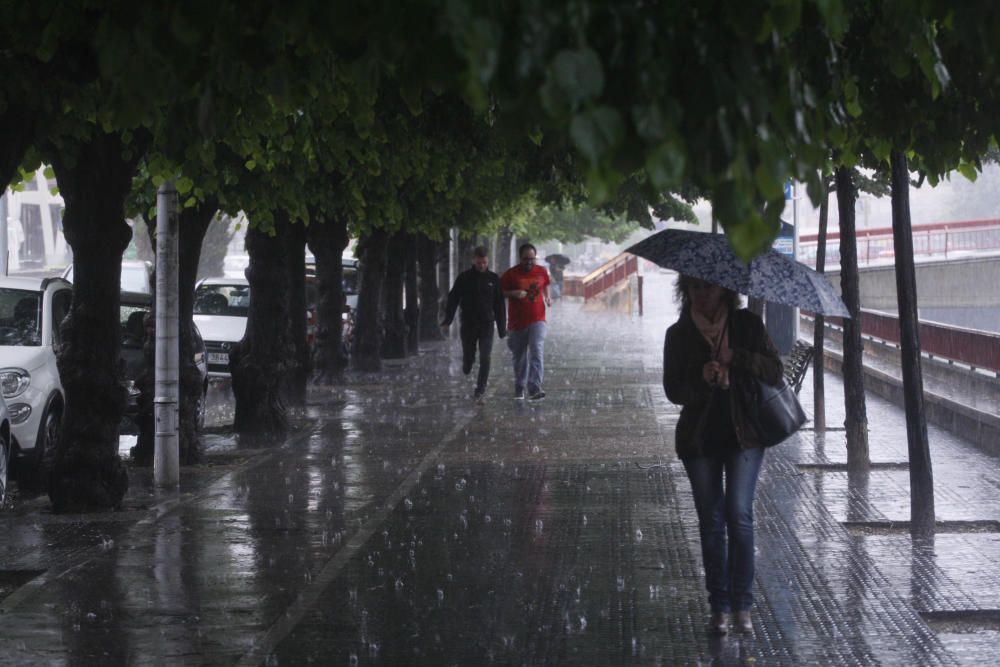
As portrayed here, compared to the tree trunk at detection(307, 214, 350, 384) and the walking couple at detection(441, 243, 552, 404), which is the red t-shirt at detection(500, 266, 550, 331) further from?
the tree trunk at detection(307, 214, 350, 384)

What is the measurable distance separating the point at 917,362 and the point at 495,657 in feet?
15.2

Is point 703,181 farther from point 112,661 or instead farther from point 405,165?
point 405,165

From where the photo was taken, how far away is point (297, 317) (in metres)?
20.9

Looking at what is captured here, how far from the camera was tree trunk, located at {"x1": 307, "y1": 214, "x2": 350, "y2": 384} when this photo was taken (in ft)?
76.2

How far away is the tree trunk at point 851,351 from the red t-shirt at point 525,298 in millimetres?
7664

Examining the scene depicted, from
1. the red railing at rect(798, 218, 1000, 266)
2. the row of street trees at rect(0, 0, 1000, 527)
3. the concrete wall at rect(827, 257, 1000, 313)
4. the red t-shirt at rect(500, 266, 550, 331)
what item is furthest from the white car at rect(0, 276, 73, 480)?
the concrete wall at rect(827, 257, 1000, 313)

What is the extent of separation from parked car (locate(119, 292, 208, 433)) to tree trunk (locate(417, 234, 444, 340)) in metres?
18.9

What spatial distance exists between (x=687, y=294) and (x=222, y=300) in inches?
781

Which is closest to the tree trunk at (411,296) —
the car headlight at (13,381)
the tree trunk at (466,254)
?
the tree trunk at (466,254)

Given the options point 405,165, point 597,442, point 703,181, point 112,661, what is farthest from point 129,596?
point 597,442

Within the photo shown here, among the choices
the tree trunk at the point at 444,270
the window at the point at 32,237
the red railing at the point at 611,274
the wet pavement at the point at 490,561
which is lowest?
the wet pavement at the point at 490,561

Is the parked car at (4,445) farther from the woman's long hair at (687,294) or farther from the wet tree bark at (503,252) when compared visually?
the wet tree bark at (503,252)

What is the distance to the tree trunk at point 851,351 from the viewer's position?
13344 millimetres

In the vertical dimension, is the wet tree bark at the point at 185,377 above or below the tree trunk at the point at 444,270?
below
